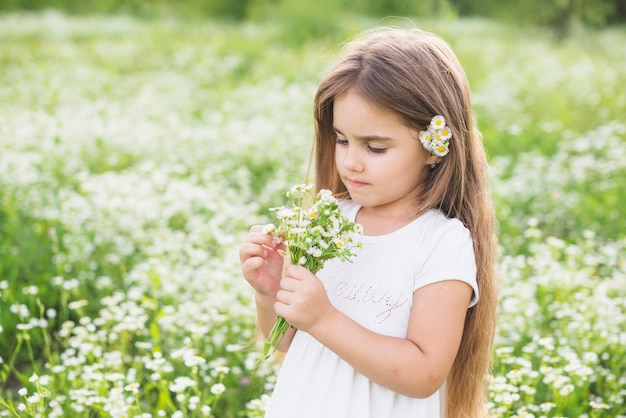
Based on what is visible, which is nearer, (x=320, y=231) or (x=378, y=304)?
(x=320, y=231)

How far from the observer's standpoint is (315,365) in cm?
183

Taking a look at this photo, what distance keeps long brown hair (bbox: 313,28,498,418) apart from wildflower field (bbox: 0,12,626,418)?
28 cm

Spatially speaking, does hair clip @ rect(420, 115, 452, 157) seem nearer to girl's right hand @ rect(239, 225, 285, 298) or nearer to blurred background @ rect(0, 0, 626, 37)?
girl's right hand @ rect(239, 225, 285, 298)

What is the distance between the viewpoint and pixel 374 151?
1754 mm

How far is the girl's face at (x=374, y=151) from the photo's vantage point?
172 centimetres

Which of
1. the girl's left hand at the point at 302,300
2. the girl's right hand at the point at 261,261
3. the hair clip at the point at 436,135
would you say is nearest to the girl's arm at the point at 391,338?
the girl's left hand at the point at 302,300

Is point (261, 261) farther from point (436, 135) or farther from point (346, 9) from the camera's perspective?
point (346, 9)

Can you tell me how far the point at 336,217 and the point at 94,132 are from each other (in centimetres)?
489

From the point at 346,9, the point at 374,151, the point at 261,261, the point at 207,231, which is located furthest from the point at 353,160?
the point at 346,9

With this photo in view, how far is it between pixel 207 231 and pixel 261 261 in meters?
2.10

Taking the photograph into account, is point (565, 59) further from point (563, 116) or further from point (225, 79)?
point (225, 79)

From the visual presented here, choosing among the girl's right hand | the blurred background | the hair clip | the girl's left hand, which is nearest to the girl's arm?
the girl's left hand

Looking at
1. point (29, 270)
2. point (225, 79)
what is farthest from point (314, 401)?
point (225, 79)

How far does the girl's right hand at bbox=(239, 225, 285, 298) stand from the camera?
1.85m
